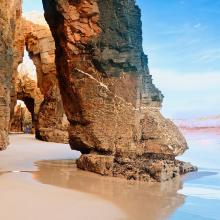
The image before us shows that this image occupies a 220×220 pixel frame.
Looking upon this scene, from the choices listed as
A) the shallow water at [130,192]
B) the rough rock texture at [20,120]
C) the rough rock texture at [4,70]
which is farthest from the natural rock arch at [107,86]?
the rough rock texture at [20,120]

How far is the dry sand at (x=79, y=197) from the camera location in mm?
3676

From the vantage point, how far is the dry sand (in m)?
3.68

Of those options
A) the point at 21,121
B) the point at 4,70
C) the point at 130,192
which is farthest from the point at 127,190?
the point at 21,121

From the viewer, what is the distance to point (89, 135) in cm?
706

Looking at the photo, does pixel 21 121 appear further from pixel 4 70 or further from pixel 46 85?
pixel 4 70

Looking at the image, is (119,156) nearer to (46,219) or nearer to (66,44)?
(66,44)

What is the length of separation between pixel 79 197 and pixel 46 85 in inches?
613

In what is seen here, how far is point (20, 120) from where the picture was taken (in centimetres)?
3284

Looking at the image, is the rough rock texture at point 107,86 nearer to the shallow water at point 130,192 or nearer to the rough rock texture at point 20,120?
the shallow water at point 130,192

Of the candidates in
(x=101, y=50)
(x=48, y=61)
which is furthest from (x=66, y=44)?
(x=48, y=61)

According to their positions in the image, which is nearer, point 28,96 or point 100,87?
point 100,87

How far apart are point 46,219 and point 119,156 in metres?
3.31

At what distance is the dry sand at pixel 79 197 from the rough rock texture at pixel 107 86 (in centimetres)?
84

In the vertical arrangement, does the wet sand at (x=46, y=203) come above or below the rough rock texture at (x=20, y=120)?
below
